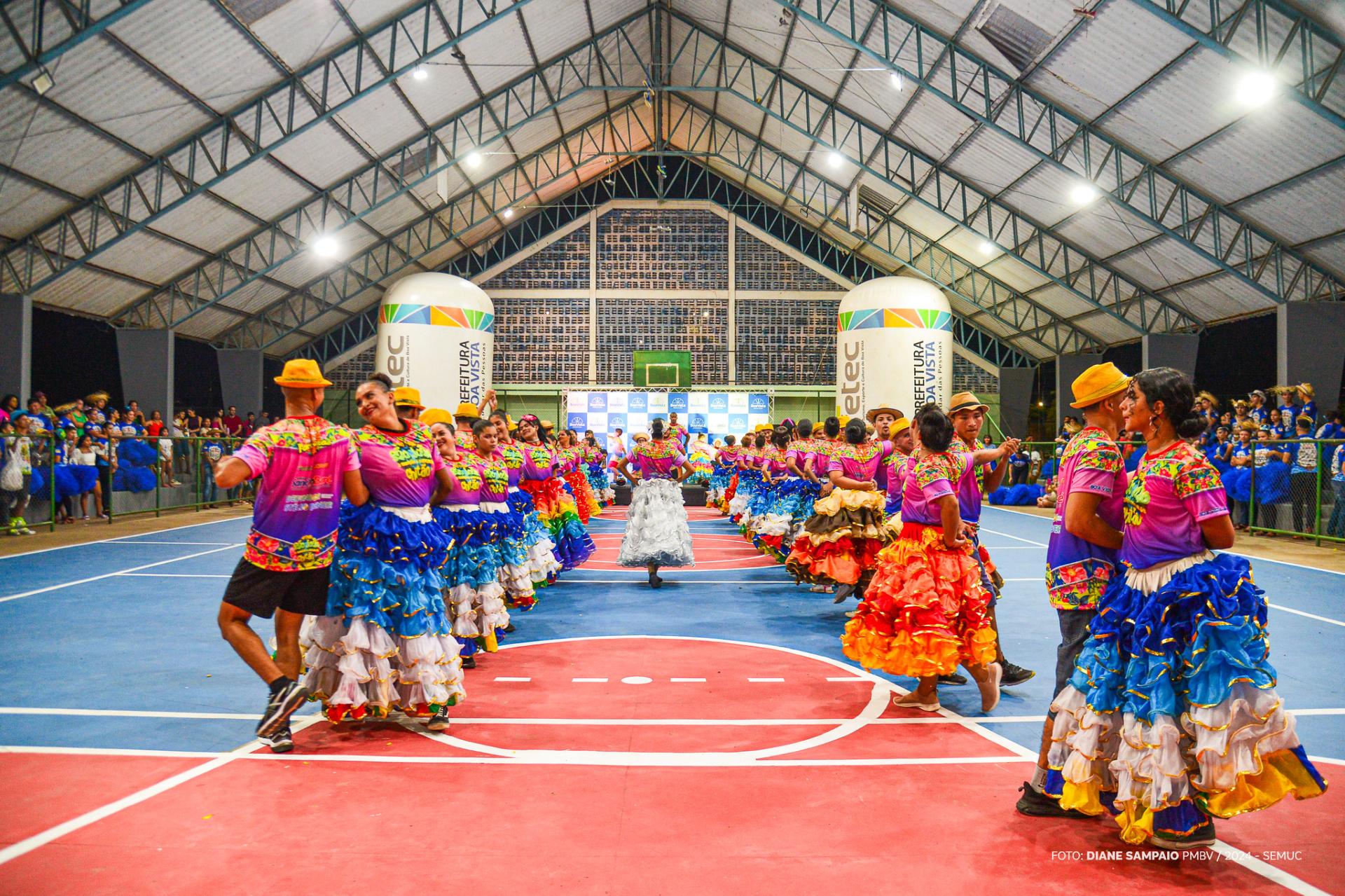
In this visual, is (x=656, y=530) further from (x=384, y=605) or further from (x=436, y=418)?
(x=384, y=605)

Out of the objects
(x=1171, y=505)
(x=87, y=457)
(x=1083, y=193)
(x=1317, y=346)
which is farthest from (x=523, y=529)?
(x=1317, y=346)

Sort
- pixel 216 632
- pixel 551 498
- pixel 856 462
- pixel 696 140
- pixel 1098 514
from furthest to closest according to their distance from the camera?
pixel 696 140 → pixel 551 498 → pixel 856 462 → pixel 216 632 → pixel 1098 514

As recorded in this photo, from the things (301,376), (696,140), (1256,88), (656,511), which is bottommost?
(656,511)

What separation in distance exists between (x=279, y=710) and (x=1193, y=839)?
13.4 ft

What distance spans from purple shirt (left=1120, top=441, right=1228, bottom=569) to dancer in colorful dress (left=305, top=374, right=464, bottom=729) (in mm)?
3464

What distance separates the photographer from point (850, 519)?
803cm

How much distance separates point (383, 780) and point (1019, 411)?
30.6 metres

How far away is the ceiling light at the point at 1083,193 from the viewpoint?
17547mm

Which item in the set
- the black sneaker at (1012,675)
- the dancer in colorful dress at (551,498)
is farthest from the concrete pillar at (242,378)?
the black sneaker at (1012,675)

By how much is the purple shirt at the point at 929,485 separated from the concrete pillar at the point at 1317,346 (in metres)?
16.3

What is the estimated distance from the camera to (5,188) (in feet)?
50.6

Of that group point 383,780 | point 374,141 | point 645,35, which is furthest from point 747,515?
point 645,35

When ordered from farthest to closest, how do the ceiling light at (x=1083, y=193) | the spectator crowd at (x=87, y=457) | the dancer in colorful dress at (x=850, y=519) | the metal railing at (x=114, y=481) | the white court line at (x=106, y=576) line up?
the ceiling light at (x=1083, y=193) < the metal railing at (x=114, y=481) < the spectator crowd at (x=87, y=457) < the white court line at (x=106, y=576) < the dancer in colorful dress at (x=850, y=519)

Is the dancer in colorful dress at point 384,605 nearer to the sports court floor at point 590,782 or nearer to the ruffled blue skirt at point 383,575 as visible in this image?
the ruffled blue skirt at point 383,575
